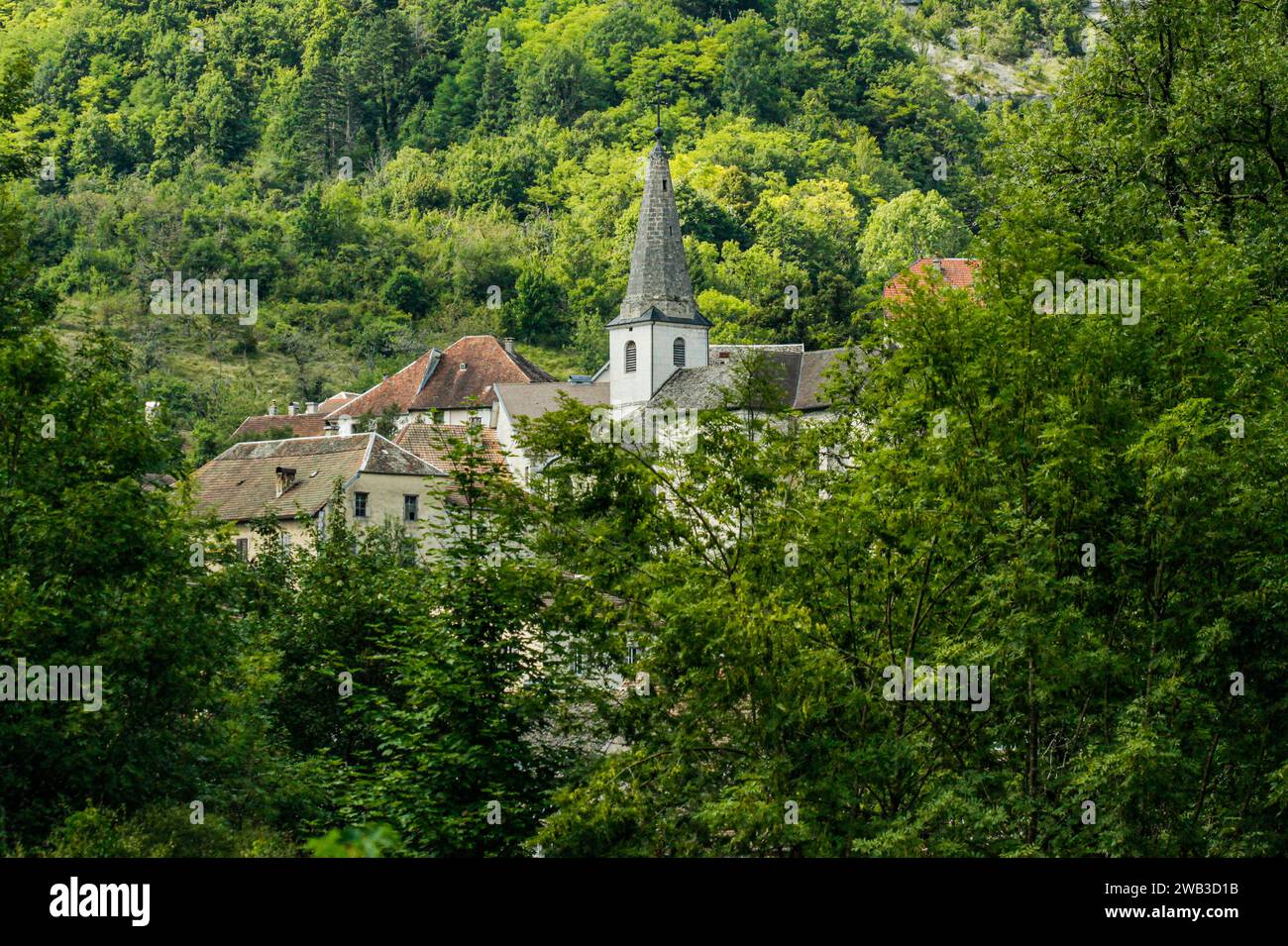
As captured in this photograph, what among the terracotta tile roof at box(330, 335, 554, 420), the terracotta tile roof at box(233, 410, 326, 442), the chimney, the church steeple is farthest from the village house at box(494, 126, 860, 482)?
the chimney

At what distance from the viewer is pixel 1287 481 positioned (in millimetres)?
20531

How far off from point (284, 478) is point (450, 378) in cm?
2966

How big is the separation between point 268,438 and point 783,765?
6283cm

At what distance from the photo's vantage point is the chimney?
59.2m

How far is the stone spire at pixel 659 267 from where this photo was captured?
3120 inches

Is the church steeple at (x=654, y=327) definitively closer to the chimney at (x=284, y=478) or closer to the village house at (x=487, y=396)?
the village house at (x=487, y=396)

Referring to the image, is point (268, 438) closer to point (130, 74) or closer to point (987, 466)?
point (987, 466)

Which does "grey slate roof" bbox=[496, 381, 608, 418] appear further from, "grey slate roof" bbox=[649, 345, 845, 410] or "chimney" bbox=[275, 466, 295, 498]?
"chimney" bbox=[275, 466, 295, 498]

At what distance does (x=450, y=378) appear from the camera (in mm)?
88875

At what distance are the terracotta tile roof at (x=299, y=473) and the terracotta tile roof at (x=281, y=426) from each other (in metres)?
15.3

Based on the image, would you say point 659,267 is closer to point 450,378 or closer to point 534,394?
point 534,394

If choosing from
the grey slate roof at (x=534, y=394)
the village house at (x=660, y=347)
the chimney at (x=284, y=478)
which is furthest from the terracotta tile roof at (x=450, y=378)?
the chimney at (x=284, y=478)

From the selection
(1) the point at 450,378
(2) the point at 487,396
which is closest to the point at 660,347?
(2) the point at 487,396
